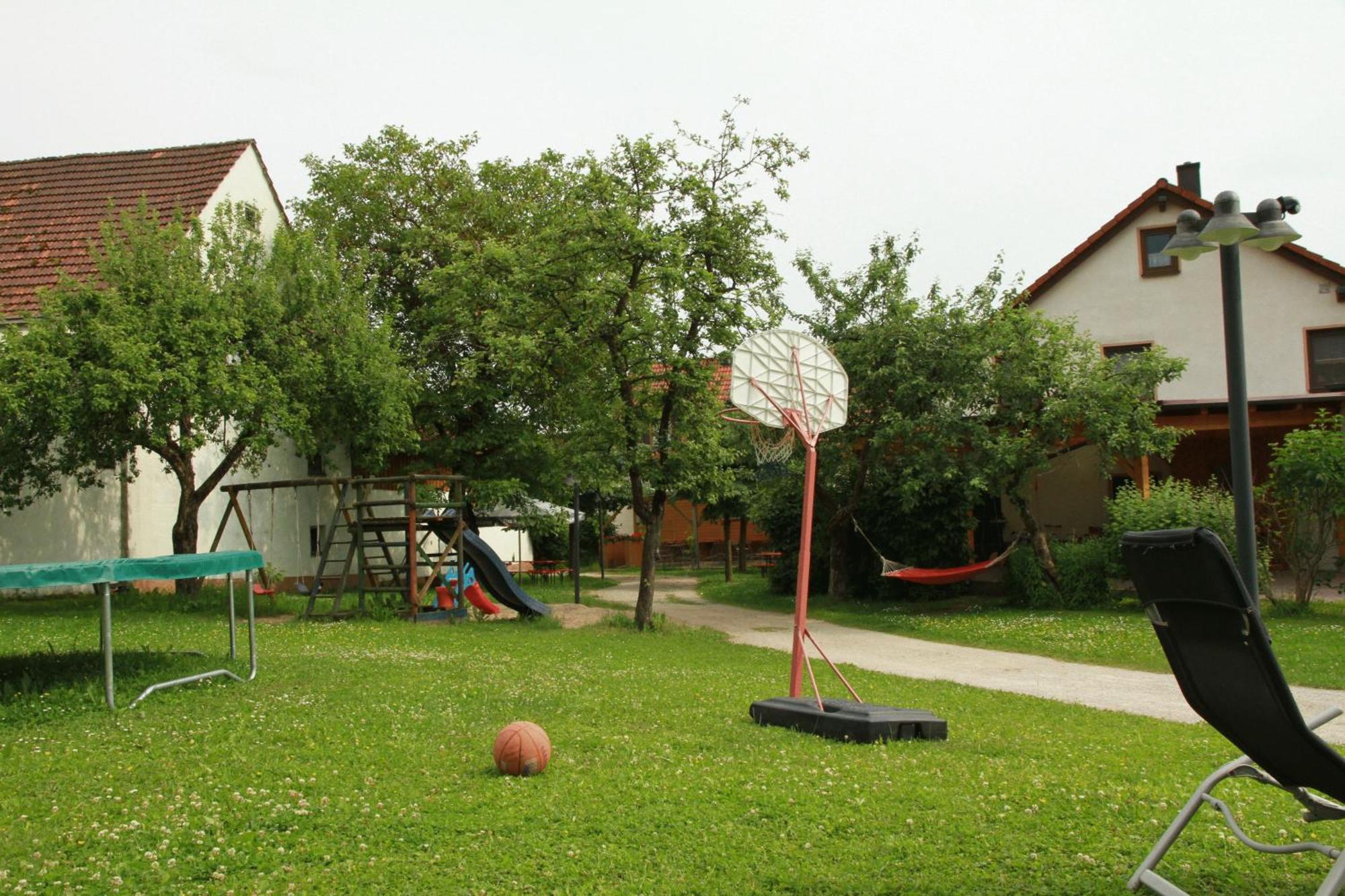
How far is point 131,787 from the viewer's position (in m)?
6.38

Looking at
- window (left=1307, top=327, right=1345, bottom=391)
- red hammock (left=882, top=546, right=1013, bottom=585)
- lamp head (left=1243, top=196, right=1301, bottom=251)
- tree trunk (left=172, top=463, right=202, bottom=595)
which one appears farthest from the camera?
window (left=1307, top=327, right=1345, bottom=391)

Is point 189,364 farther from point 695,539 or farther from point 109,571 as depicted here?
point 695,539

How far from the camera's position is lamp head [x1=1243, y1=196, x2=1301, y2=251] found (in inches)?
347

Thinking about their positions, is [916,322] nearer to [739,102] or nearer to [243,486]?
[739,102]

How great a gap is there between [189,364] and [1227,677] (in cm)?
1470

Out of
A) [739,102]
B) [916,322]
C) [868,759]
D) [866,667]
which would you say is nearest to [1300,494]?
[916,322]

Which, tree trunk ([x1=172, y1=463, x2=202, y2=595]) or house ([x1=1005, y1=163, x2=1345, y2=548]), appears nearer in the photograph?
tree trunk ([x1=172, y1=463, x2=202, y2=595])

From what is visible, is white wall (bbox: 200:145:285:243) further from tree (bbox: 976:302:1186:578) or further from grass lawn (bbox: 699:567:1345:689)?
tree (bbox: 976:302:1186:578)

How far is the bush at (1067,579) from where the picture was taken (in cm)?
2197

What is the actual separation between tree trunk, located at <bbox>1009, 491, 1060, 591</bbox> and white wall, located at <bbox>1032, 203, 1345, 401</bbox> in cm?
610

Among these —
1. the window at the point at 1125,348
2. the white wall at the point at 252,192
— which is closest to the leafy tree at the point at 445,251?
the white wall at the point at 252,192

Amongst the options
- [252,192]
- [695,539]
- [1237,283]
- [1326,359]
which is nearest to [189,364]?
[252,192]

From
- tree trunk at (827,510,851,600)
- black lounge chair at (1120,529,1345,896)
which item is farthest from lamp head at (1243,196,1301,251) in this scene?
tree trunk at (827,510,851,600)

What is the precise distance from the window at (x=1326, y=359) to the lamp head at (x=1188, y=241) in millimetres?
19675
